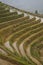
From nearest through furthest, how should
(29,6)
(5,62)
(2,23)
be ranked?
(5,62) < (2,23) < (29,6)

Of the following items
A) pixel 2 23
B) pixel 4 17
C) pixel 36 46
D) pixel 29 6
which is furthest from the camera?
pixel 29 6

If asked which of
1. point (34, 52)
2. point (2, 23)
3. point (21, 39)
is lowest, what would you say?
point (34, 52)

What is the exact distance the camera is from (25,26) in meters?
29.9

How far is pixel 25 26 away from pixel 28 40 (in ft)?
16.4

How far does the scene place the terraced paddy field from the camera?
64.6 ft

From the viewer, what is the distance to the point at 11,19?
105ft

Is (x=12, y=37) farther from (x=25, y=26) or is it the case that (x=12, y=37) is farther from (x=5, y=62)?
(x=5, y=62)

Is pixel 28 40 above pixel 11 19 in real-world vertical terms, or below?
below

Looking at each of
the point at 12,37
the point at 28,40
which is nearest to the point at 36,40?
the point at 28,40

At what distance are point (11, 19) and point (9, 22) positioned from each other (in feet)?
7.58

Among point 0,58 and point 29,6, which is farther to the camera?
point 29,6

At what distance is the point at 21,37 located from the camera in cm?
2569

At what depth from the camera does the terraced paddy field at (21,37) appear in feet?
64.6

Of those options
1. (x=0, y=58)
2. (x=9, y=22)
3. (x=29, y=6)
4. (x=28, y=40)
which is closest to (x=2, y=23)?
(x=9, y=22)
